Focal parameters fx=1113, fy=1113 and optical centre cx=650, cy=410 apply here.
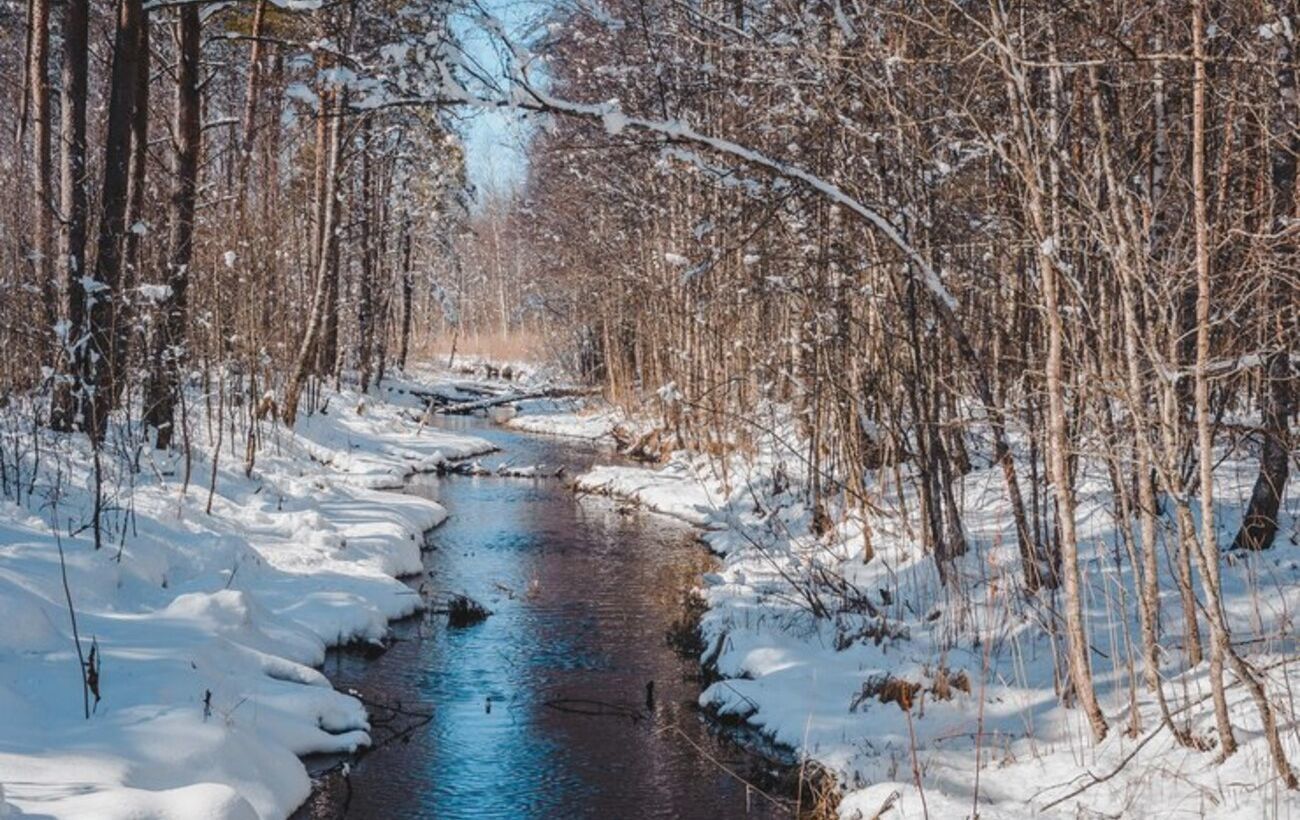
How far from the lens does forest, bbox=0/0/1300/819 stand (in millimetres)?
4793

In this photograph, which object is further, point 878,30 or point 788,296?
point 788,296

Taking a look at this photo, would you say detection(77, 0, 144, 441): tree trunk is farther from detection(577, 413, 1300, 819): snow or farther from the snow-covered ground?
detection(577, 413, 1300, 819): snow

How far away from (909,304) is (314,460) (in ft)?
32.9

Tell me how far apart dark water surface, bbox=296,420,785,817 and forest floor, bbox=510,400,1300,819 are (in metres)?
0.49

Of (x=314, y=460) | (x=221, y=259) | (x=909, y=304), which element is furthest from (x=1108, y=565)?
(x=314, y=460)

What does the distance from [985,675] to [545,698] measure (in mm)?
2764

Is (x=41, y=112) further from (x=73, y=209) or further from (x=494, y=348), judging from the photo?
(x=494, y=348)

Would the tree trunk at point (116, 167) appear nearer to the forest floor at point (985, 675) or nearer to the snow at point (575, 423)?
the forest floor at point (985, 675)

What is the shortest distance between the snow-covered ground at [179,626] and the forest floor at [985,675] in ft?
8.80

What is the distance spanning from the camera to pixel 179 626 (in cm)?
647

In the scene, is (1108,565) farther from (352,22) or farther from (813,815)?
(352,22)

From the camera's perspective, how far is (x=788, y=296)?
12516 millimetres

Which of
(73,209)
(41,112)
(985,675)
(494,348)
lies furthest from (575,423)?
(494,348)

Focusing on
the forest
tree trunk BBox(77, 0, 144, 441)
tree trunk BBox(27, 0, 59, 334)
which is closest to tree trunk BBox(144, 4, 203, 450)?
the forest
